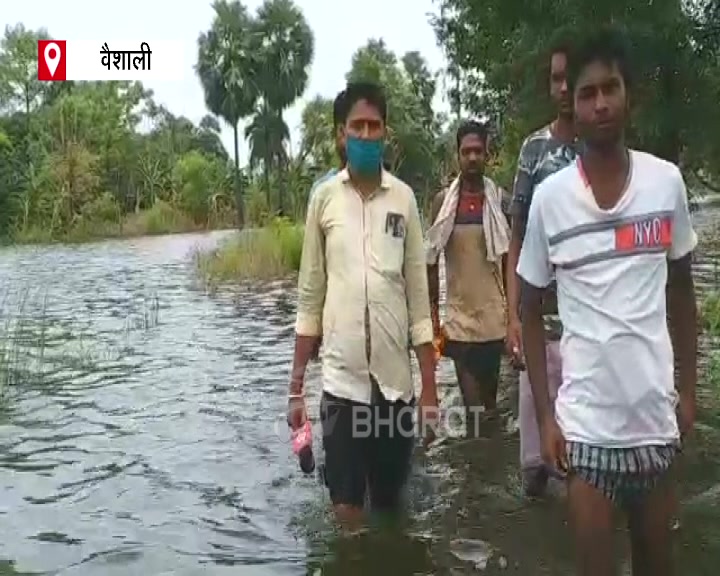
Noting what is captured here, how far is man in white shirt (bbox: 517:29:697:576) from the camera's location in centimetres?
→ 276

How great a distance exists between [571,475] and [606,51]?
1.16 metres

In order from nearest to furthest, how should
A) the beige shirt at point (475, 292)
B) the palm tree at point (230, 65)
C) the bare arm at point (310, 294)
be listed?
the bare arm at point (310, 294) < the beige shirt at point (475, 292) < the palm tree at point (230, 65)

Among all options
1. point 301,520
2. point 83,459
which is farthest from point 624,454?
point 83,459

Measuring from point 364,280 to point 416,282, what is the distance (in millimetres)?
247

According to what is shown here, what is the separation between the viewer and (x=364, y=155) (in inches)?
161

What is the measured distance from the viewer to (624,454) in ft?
9.07

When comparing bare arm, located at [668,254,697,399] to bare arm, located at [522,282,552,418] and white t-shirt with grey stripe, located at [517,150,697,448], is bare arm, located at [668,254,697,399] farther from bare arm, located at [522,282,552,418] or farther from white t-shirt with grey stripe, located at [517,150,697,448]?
bare arm, located at [522,282,552,418]

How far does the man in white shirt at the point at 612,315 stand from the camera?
276cm

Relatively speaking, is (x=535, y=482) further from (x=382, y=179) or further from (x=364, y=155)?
(x=364, y=155)

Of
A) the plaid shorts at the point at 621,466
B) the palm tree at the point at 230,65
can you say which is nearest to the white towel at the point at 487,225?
the plaid shorts at the point at 621,466

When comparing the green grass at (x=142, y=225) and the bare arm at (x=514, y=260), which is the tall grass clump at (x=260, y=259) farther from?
the green grass at (x=142, y=225)

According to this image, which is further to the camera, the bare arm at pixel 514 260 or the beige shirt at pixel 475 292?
→ the beige shirt at pixel 475 292

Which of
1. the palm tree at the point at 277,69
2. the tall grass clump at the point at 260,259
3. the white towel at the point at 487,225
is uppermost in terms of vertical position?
the palm tree at the point at 277,69

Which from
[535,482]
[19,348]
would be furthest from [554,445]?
[19,348]
